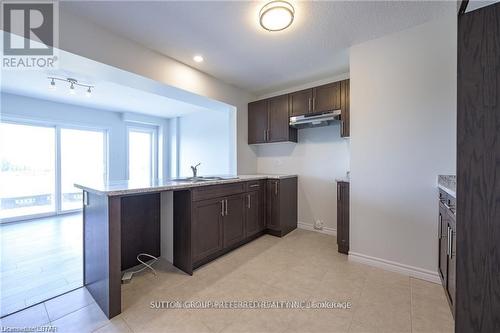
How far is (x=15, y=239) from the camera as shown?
3156 millimetres

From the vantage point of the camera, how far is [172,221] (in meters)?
2.34

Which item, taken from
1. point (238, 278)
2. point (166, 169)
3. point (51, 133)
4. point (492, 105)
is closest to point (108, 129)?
point (51, 133)

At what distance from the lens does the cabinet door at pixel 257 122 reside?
3.71m

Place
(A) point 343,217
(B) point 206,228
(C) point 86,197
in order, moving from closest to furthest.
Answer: (C) point 86,197 → (B) point 206,228 → (A) point 343,217

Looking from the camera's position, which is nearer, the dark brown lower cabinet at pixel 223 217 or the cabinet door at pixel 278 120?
the dark brown lower cabinet at pixel 223 217

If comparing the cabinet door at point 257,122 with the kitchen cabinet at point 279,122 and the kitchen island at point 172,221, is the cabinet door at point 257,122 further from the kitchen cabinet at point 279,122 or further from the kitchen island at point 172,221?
the kitchen island at point 172,221

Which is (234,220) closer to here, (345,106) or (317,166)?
(317,166)

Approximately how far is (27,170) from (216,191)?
443 cm

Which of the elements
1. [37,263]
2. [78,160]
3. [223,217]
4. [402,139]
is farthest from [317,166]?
[78,160]

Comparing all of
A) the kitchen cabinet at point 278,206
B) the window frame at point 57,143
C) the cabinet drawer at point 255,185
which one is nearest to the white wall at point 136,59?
the cabinet drawer at point 255,185

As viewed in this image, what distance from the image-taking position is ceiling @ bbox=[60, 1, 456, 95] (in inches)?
71.2

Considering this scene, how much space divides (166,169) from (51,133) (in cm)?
256

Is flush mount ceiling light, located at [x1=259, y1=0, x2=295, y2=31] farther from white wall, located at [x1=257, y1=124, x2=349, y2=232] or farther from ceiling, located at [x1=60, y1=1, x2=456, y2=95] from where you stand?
white wall, located at [x1=257, y1=124, x2=349, y2=232]

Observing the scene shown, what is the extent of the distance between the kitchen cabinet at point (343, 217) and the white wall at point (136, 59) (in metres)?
1.76
